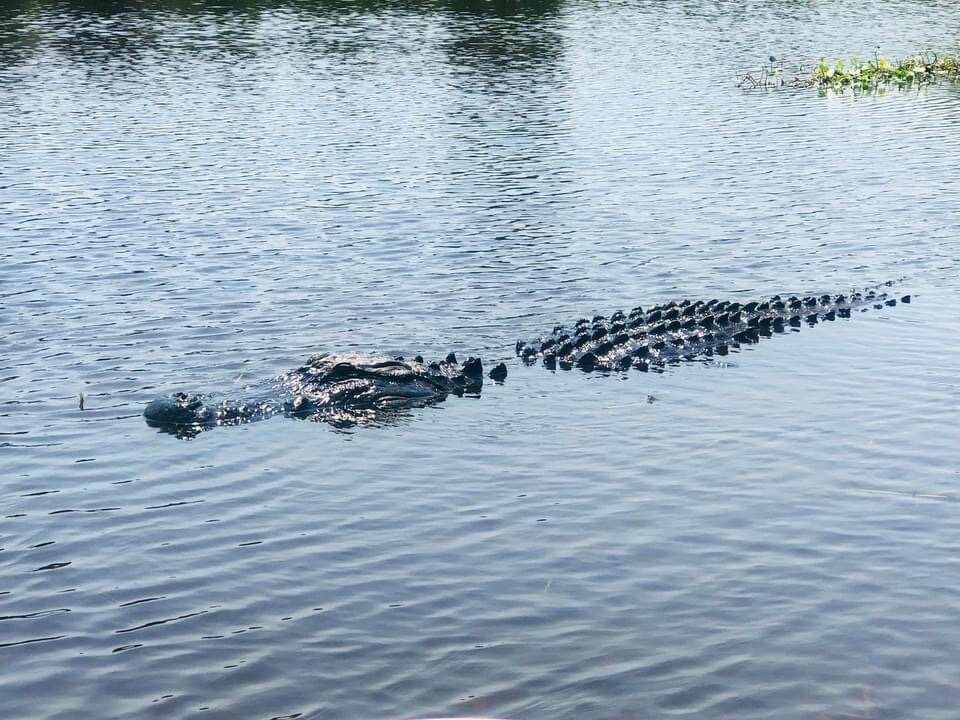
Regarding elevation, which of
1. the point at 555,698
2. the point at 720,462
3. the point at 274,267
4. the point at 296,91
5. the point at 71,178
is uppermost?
the point at 296,91

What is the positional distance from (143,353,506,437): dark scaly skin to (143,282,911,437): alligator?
13 mm

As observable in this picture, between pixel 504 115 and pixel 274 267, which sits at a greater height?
pixel 504 115

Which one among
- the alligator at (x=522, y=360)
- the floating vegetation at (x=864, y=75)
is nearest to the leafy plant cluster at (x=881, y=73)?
the floating vegetation at (x=864, y=75)

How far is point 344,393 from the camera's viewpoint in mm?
17531

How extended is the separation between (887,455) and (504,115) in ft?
87.6

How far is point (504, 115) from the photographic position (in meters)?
40.9

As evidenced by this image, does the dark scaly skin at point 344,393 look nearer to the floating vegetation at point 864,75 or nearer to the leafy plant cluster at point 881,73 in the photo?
the floating vegetation at point 864,75

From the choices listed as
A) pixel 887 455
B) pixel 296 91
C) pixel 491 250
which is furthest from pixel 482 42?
pixel 887 455

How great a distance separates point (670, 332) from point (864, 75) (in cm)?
2823

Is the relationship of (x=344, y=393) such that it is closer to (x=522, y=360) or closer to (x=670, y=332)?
(x=522, y=360)

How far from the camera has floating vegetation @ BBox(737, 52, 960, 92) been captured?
45000mm

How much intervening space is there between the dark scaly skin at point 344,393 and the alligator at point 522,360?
13 mm

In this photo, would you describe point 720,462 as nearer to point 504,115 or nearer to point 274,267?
point 274,267

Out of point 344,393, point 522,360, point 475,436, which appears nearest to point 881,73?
point 522,360
